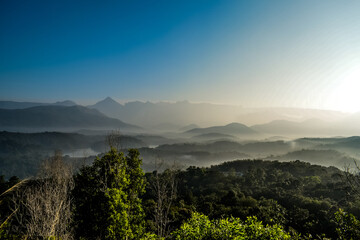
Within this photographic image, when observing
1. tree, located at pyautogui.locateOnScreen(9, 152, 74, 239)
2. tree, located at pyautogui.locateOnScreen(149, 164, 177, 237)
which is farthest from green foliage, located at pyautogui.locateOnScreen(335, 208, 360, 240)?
tree, located at pyautogui.locateOnScreen(9, 152, 74, 239)

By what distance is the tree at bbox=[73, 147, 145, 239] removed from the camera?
984 centimetres

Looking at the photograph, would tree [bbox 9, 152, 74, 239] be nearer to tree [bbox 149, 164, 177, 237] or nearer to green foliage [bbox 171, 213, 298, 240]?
green foliage [bbox 171, 213, 298, 240]

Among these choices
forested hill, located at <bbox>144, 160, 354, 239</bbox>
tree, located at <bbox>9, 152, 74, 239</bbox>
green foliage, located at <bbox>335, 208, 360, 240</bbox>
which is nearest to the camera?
green foliage, located at <bbox>335, 208, 360, 240</bbox>

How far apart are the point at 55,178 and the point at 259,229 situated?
24.1 meters

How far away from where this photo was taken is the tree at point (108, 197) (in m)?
9.84

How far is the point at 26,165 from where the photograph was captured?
176875 millimetres

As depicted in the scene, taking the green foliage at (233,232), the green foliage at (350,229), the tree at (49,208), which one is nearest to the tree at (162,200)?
the green foliage at (233,232)

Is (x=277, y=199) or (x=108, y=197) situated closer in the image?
(x=108, y=197)

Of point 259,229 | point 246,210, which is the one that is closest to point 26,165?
point 246,210

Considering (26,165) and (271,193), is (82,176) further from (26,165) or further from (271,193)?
(26,165)

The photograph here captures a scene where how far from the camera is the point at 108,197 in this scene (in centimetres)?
985

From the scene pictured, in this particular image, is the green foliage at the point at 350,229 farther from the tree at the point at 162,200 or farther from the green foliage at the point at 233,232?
the tree at the point at 162,200

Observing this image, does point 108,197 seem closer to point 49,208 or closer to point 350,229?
point 49,208

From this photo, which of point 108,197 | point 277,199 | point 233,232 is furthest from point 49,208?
point 277,199
